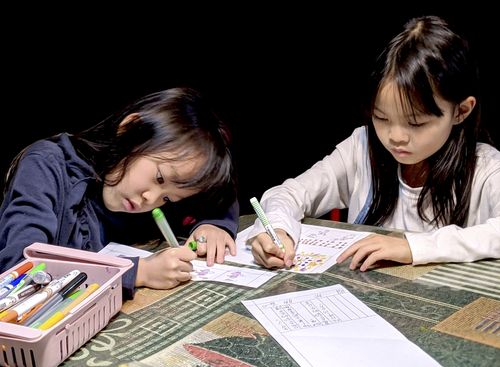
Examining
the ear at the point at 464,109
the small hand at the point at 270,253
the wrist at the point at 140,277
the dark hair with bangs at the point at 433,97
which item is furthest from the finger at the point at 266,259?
the ear at the point at 464,109

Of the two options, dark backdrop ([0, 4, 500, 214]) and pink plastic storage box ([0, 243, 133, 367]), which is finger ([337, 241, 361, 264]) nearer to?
pink plastic storage box ([0, 243, 133, 367])

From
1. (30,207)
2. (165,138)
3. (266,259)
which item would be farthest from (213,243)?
(30,207)

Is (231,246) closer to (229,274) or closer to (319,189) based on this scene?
(229,274)

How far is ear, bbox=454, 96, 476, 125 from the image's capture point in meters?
1.41

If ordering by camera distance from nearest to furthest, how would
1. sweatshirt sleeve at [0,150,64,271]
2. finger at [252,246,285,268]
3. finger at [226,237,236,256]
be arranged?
sweatshirt sleeve at [0,150,64,271] < finger at [252,246,285,268] < finger at [226,237,236,256]

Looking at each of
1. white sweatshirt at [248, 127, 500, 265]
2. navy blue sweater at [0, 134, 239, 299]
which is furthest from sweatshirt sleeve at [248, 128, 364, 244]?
navy blue sweater at [0, 134, 239, 299]

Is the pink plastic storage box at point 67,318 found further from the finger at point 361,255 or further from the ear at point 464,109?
the ear at point 464,109

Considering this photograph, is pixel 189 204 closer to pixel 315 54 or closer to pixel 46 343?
pixel 46 343

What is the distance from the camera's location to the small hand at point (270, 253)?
1135mm

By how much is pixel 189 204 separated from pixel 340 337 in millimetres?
671

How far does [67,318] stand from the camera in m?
0.79

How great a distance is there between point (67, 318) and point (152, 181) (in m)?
0.49

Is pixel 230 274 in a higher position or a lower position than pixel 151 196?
lower

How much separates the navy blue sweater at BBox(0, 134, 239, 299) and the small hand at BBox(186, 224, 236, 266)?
55mm
